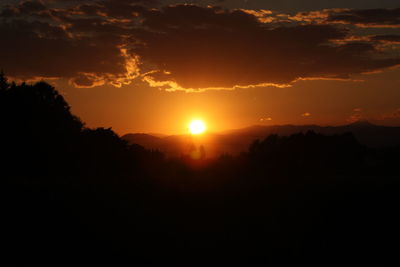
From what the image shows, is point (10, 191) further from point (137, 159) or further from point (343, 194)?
point (137, 159)

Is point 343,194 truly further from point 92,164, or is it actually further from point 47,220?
point 92,164

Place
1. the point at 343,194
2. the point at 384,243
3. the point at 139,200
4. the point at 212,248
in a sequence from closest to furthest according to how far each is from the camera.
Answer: the point at 212,248 → the point at 384,243 → the point at 139,200 → the point at 343,194

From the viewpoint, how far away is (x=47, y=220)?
55.1ft

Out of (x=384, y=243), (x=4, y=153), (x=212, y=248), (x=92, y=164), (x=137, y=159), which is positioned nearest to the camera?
(x=212, y=248)

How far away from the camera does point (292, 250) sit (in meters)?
Result: 16.6

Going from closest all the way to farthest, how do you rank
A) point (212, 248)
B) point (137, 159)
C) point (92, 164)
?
point (212, 248) → point (92, 164) → point (137, 159)

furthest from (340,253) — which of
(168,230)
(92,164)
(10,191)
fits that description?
(92,164)

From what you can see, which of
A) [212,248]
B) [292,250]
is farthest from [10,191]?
[292,250]

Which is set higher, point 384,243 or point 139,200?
point 139,200

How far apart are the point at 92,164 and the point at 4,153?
13.0 meters

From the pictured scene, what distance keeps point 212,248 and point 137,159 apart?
5674cm

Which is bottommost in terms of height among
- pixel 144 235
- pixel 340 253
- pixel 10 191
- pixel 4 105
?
pixel 340 253

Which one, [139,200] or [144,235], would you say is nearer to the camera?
[144,235]

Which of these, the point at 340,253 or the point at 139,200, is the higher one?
the point at 139,200
